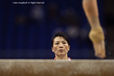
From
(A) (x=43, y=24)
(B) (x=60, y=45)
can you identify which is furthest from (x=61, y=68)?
(A) (x=43, y=24)

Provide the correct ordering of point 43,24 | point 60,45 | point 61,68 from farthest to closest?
1. point 43,24
2. point 60,45
3. point 61,68

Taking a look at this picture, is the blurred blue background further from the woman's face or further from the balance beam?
the balance beam

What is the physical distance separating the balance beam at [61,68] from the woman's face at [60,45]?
0.86 m

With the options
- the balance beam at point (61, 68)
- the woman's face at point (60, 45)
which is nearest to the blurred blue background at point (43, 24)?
the woman's face at point (60, 45)

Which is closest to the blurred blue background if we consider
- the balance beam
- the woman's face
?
the woman's face

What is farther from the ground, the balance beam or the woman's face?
the woman's face

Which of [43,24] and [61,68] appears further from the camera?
[43,24]

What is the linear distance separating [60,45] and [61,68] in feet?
2.95

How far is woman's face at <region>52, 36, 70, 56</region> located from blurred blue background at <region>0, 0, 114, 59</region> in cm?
314

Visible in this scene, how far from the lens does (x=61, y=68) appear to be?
1.27m

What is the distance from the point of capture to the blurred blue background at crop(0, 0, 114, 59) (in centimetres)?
542

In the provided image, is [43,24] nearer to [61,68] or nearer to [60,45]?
[60,45]

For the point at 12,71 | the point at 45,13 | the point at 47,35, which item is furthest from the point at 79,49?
the point at 12,71

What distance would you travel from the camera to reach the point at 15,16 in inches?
225
